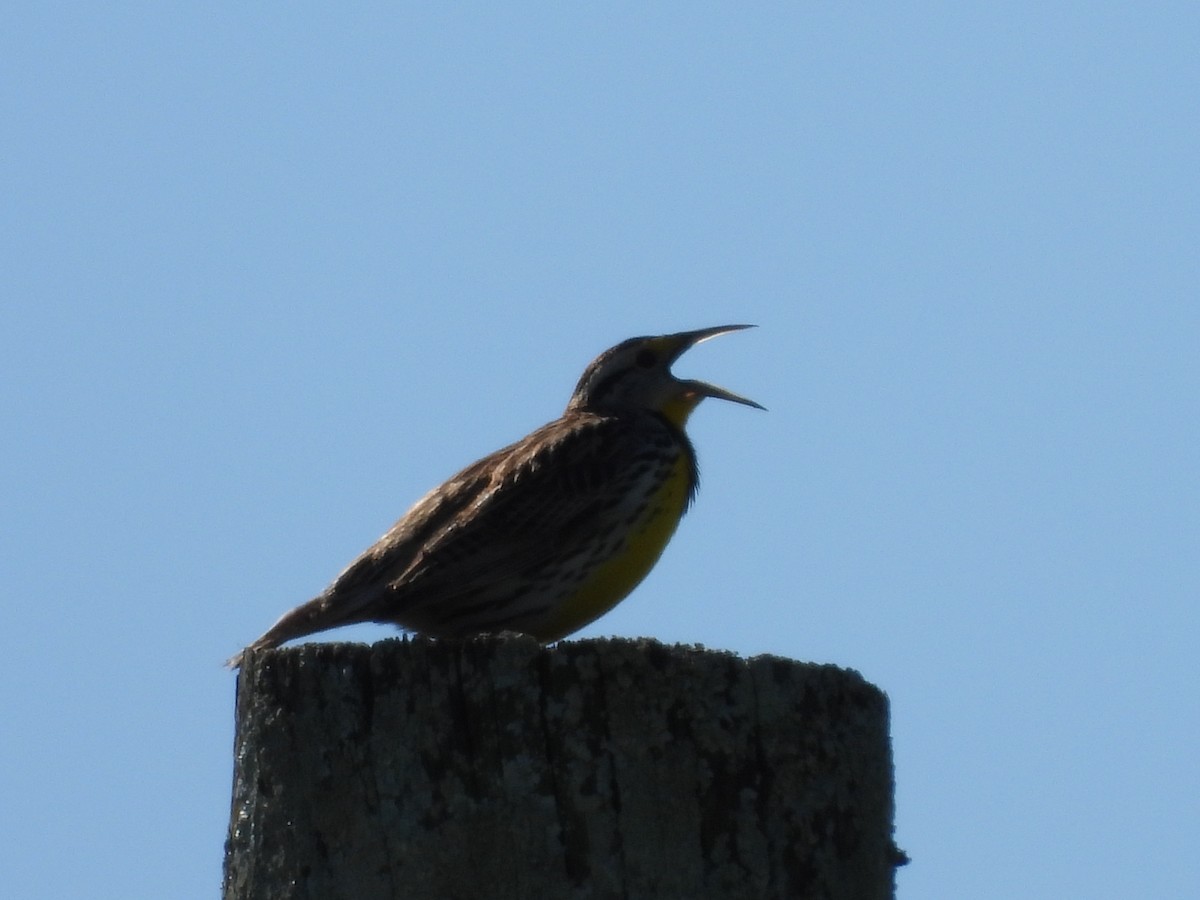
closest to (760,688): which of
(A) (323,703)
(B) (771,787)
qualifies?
(B) (771,787)

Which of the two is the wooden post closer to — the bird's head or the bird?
the bird

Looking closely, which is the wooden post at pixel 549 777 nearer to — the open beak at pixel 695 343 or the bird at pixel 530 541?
the bird at pixel 530 541

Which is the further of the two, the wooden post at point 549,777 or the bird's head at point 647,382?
the bird's head at point 647,382

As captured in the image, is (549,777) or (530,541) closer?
(549,777)

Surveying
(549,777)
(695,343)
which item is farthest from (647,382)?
(549,777)

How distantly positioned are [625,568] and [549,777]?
11.4 ft

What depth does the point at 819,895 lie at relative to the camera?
3945mm

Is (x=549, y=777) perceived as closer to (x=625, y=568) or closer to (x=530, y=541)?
(x=530, y=541)

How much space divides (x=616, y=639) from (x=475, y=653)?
0.30 metres

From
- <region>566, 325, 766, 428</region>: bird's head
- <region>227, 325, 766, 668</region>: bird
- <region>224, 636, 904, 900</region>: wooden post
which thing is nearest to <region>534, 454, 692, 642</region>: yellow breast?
<region>227, 325, 766, 668</region>: bird

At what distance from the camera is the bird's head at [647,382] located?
28.3 feet

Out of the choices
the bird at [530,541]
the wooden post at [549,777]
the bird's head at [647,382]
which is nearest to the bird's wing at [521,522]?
the bird at [530,541]

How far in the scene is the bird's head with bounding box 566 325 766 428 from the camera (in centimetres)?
864

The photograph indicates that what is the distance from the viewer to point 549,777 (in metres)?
3.80
